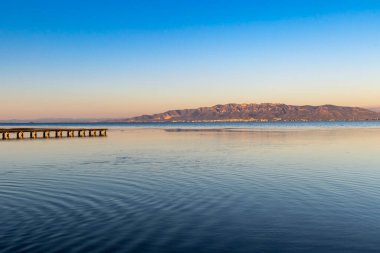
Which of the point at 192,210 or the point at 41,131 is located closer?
the point at 192,210

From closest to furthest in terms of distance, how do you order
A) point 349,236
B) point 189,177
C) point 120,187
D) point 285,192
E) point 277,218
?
point 349,236, point 277,218, point 285,192, point 120,187, point 189,177

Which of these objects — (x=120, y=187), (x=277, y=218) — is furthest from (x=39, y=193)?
(x=277, y=218)

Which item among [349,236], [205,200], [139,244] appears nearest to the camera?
[139,244]

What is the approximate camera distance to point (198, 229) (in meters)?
11.9

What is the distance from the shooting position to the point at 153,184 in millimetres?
20438

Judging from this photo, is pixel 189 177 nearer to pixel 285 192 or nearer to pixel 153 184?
pixel 153 184

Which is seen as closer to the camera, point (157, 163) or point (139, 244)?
point (139, 244)

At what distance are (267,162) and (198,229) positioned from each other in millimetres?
19305

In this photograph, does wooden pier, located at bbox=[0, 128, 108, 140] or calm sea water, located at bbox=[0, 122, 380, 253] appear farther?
wooden pier, located at bbox=[0, 128, 108, 140]

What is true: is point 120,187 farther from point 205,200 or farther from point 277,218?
point 277,218

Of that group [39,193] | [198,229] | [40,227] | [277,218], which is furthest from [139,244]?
[39,193]

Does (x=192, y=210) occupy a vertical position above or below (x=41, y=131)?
below

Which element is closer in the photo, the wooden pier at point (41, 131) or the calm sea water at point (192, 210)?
the calm sea water at point (192, 210)

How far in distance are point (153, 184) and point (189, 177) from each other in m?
3.21
